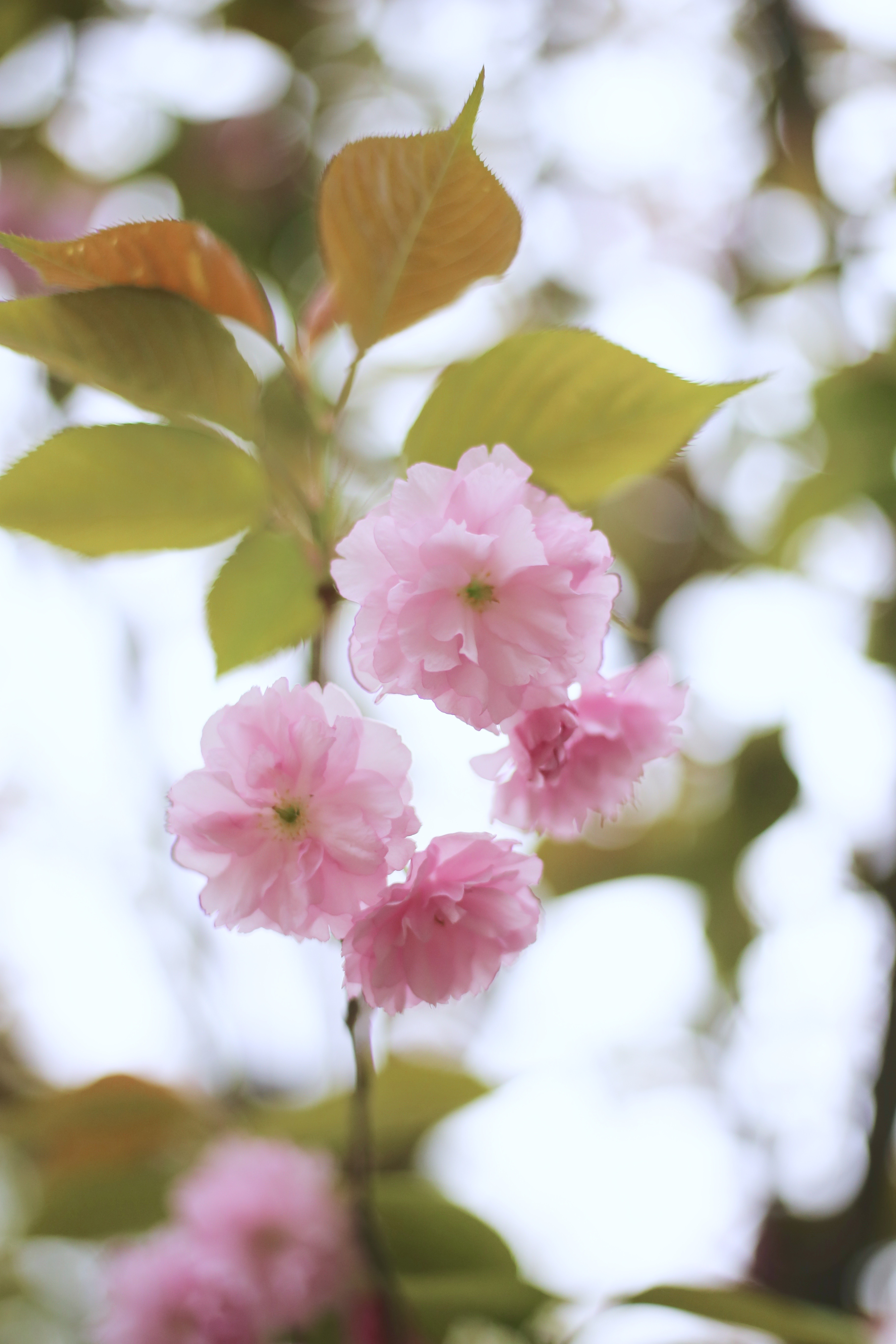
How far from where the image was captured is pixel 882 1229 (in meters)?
1.02

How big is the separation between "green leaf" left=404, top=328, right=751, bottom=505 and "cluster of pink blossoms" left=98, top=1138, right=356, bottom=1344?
68 cm

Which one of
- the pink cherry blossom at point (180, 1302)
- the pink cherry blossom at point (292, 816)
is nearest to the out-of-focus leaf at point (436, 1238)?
the pink cherry blossom at point (180, 1302)

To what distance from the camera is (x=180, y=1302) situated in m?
0.86

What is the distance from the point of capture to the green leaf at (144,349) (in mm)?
506

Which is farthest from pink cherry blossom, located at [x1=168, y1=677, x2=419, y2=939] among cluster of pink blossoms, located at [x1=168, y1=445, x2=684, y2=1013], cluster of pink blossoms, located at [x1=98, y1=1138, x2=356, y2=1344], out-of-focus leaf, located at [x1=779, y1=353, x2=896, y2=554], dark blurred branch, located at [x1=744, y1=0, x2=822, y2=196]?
dark blurred branch, located at [x1=744, y1=0, x2=822, y2=196]

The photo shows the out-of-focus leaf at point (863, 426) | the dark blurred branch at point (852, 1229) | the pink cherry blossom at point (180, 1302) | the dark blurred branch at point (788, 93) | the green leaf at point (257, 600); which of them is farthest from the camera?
the dark blurred branch at point (788, 93)

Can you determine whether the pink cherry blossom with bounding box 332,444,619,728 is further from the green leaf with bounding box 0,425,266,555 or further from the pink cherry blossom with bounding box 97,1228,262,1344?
the pink cherry blossom with bounding box 97,1228,262,1344

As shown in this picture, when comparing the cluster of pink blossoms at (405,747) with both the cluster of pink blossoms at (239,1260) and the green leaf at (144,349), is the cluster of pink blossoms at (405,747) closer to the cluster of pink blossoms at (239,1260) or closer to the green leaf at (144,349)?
the green leaf at (144,349)

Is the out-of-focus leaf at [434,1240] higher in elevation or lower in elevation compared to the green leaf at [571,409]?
lower

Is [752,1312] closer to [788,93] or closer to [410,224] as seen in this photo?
[410,224]

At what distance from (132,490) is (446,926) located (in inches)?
11.0

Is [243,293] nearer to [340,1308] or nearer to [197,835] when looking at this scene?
[197,835]

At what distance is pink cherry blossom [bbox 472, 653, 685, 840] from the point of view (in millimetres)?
536

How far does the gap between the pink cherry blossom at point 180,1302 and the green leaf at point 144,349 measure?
702mm
